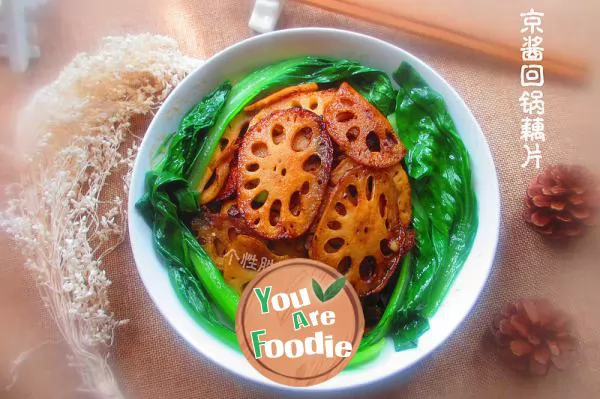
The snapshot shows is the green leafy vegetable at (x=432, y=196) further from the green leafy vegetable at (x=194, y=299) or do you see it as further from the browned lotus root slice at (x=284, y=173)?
the green leafy vegetable at (x=194, y=299)

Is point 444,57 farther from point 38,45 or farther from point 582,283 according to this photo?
point 38,45

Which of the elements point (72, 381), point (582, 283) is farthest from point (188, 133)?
point (582, 283)

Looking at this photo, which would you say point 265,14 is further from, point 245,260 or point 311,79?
point 245,260

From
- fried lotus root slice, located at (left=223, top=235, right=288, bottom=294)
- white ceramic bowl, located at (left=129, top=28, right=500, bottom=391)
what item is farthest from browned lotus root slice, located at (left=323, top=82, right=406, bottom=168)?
fried lotus root slice, located at (left=223, top=235, right=288, bottom=294)

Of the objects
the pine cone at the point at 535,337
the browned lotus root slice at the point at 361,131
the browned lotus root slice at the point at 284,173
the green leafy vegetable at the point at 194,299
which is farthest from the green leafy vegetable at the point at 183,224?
the pine cone at the point at 535,337

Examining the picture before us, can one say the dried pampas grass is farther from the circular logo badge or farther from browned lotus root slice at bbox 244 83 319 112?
the circular logo badge

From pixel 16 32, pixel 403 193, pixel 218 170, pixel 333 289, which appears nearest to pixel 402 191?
pixel 403 193
